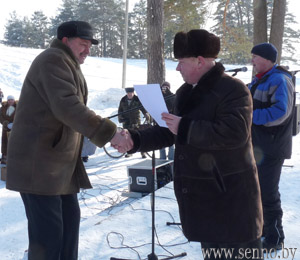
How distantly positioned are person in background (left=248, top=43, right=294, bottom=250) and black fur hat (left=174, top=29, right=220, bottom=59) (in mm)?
1423

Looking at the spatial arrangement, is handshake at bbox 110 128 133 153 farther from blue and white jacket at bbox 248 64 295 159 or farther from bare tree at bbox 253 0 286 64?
bare tree at bbox 253 0 286 64

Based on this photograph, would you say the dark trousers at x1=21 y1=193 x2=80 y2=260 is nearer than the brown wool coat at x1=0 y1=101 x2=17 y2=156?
Yes

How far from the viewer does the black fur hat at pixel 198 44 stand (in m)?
1.89

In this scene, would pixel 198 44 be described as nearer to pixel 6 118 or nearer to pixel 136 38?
pixel 6 118

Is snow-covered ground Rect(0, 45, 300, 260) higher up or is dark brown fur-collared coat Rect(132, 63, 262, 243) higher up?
dark brown fur-collared coat Rect(132, 63, 262, 243)

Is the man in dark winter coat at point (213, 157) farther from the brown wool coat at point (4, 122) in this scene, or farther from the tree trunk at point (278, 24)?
the tree trunk at point (278, 24)

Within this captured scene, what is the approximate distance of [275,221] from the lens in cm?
330

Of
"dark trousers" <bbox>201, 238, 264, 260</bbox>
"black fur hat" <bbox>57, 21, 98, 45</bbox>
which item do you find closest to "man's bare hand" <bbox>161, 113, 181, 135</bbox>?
"dark trousers" <bbox>201, 238, 264, 260</bbox>

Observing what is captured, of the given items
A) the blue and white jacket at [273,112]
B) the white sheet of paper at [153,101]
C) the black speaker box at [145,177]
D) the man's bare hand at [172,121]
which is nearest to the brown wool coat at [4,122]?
the black speaker box at [145,177]

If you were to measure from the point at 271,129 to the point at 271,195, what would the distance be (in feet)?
2.00

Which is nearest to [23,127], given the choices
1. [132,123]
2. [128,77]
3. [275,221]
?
[275,221]

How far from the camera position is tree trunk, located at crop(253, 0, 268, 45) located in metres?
8.74

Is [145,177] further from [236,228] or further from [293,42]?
[293,42]

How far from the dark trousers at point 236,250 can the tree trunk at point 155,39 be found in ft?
24.6
